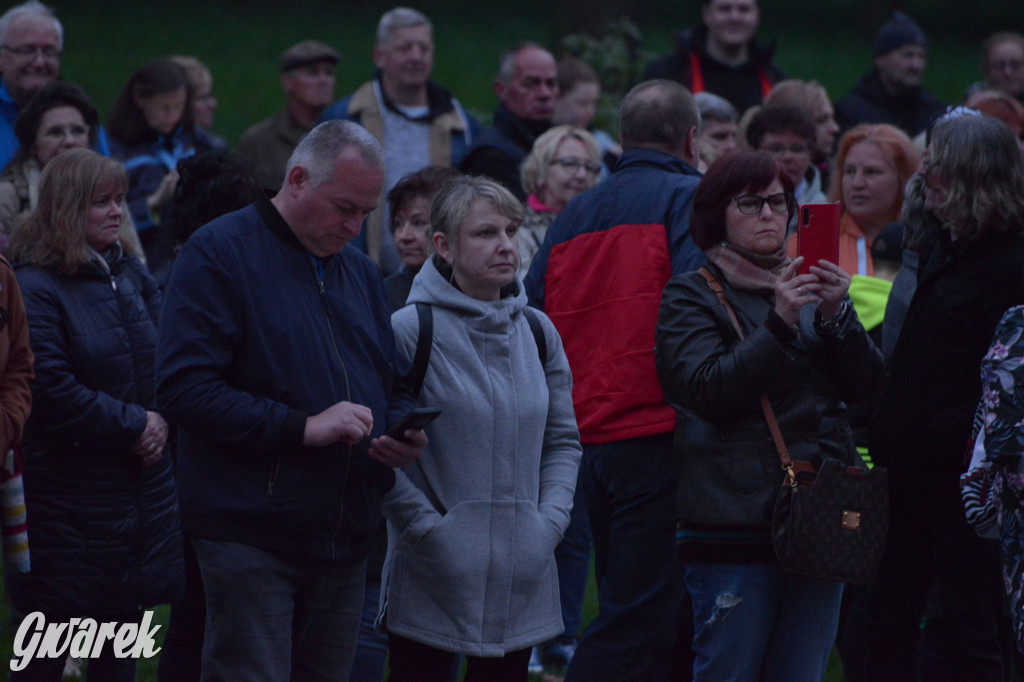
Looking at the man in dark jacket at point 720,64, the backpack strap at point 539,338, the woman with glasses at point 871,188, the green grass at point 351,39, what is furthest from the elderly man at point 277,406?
the green grass at point 351,39

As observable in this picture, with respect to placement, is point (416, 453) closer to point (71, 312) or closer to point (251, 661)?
point (251, 661)

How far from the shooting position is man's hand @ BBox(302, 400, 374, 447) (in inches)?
143

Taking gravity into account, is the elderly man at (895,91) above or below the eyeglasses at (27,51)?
below

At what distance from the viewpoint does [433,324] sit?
13.9ft

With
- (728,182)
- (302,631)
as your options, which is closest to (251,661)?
(302,631)

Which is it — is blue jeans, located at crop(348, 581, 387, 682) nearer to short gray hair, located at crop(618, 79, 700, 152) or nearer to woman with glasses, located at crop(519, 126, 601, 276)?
short gray hair, located at crop(618, 79, 700, 152)

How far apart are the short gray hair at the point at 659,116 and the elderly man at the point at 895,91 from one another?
434cm

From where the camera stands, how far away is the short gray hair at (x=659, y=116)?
16.3ft

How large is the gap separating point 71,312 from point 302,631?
1402 millimetres

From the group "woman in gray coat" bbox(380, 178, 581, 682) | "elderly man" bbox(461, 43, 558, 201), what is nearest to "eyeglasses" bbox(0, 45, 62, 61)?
"elderly man" bbox(461, 43, 558, 201)

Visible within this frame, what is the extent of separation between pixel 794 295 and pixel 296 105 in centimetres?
556

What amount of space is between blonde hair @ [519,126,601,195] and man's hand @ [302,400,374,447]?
3.08 metres

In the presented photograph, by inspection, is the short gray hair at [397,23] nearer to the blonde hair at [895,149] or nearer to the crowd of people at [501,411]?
the crowd of people at [501,411]

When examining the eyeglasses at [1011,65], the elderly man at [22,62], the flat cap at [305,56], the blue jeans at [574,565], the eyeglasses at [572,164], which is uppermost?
the elderly man at [22,62]
